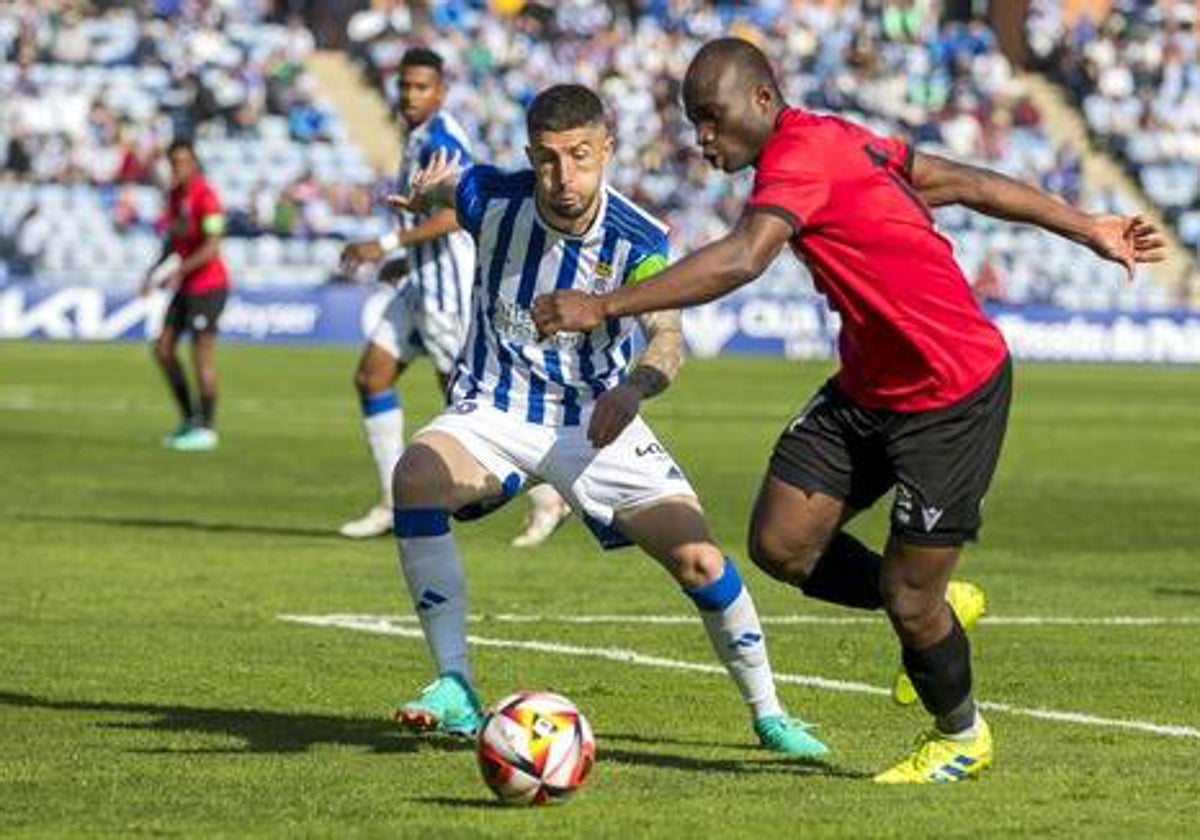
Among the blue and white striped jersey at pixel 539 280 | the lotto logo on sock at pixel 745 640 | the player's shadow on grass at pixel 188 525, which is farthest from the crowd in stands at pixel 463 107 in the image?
the lotto logo on sock at pixel 745 640

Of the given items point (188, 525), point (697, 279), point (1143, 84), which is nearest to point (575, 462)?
point (697, 279)

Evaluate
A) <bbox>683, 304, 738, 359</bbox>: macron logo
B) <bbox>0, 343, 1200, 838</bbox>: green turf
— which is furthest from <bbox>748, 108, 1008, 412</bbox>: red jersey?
<bbox>683, 304, 738, 359</bbox>: macron logo

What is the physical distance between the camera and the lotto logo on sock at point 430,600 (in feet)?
35.1

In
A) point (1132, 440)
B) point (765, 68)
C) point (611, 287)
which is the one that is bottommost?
point (1132, 440)

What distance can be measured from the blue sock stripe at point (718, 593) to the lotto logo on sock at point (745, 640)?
0.39 ft

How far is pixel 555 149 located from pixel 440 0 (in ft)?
154

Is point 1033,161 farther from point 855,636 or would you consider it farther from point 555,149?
point 555,149

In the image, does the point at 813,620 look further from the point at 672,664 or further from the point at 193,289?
the point at 193,289

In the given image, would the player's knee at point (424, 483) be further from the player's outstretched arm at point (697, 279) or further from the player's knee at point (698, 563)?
the player's outstretched arm at point (697, 279)

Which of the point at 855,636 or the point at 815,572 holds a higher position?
the point at 815,572

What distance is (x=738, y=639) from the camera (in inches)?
416

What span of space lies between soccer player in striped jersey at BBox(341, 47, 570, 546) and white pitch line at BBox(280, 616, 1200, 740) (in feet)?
10.5

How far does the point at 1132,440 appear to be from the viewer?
30.9 meters

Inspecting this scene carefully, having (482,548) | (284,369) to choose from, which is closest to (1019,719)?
(482,548)
